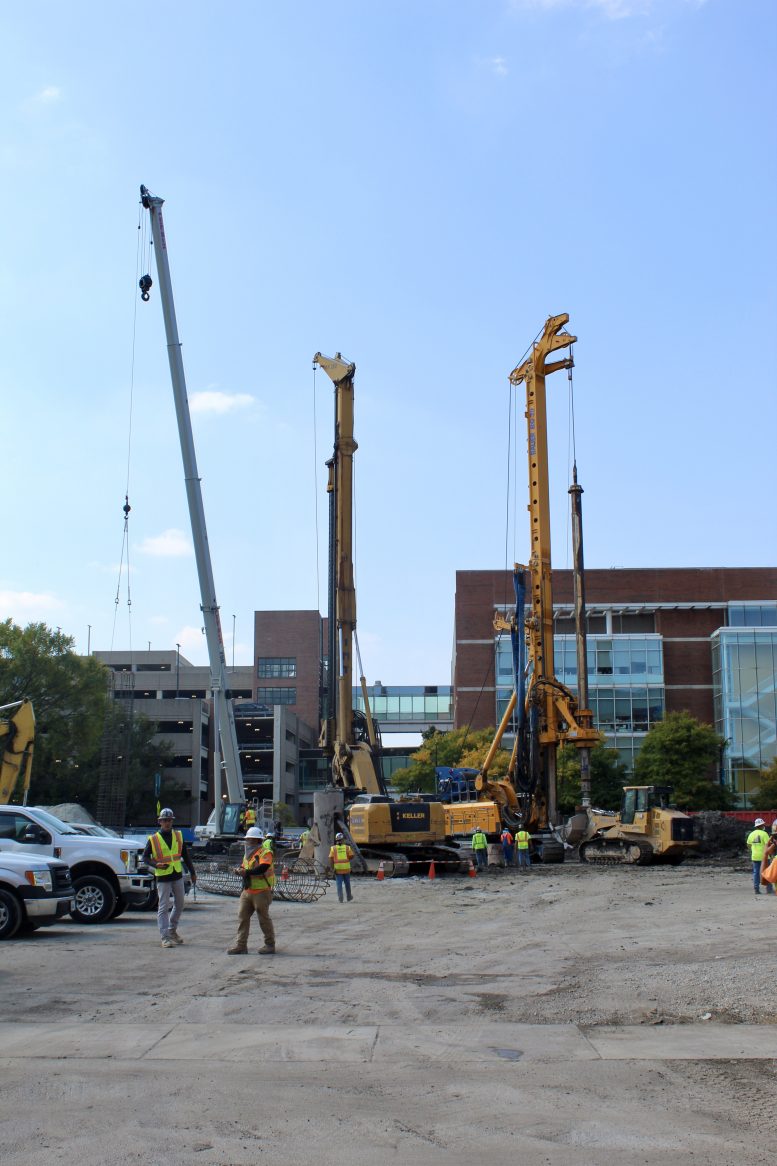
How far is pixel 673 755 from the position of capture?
66188mm

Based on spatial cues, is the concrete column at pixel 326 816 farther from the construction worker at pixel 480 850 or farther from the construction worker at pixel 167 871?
the construction worker at pixel 167 871

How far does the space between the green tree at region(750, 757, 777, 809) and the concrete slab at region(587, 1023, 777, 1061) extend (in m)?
60.1

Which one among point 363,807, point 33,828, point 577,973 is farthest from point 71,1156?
point 363,807

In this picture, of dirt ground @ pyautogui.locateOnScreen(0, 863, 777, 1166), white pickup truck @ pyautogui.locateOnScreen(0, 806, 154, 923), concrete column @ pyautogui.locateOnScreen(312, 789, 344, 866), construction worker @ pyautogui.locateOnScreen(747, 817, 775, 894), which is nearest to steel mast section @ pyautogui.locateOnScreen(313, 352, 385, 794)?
concrete column @ pyautogui.locateOnScreen(312, 789, 344, 866)

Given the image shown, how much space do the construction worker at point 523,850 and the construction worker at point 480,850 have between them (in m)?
1.14

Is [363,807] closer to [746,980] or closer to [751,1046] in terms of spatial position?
[746,980]

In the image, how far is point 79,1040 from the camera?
8.80 m

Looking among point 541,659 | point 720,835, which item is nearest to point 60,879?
point 541,659

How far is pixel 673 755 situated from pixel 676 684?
1465 centimetres

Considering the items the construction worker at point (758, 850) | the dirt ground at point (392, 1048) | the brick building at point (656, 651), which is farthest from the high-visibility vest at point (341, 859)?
the brick building at point (656, 651)

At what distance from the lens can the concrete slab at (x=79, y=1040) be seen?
832 centimetres

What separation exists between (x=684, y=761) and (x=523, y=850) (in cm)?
→ 3361

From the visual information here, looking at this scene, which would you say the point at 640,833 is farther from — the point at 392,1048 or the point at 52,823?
the point at 392,1048

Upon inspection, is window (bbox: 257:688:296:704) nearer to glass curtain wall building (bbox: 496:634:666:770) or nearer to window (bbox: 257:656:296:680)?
window (bbox: 257:656:296:680)
